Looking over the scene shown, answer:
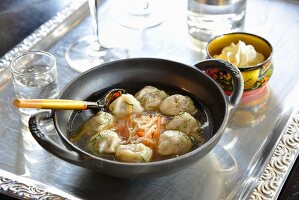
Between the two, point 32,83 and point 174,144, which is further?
point 32,83

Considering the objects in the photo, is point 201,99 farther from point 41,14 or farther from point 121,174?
point 41,14

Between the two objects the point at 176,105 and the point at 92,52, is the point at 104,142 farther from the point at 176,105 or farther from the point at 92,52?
A: the point at 92,52

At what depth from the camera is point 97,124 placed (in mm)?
957

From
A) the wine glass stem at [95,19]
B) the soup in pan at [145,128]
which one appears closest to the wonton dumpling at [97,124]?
the soup in pan at [145,128]

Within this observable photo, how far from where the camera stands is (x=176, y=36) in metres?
1.31

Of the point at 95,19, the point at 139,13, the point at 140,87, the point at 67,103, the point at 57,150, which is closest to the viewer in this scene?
the point at 57,150

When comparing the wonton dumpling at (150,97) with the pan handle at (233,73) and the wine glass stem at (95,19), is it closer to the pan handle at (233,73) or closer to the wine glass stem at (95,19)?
the pan handle at (233,73)

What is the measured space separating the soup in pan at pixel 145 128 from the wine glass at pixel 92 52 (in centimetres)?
25

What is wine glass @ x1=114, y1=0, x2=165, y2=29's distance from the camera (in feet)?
4.48

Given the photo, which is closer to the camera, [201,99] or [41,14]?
[201,99]

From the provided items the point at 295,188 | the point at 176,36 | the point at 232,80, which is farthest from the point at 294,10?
the point at 295,188

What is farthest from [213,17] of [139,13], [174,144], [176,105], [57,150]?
[57,150]

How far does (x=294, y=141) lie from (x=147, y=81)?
0.28m

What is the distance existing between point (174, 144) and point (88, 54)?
460mm
